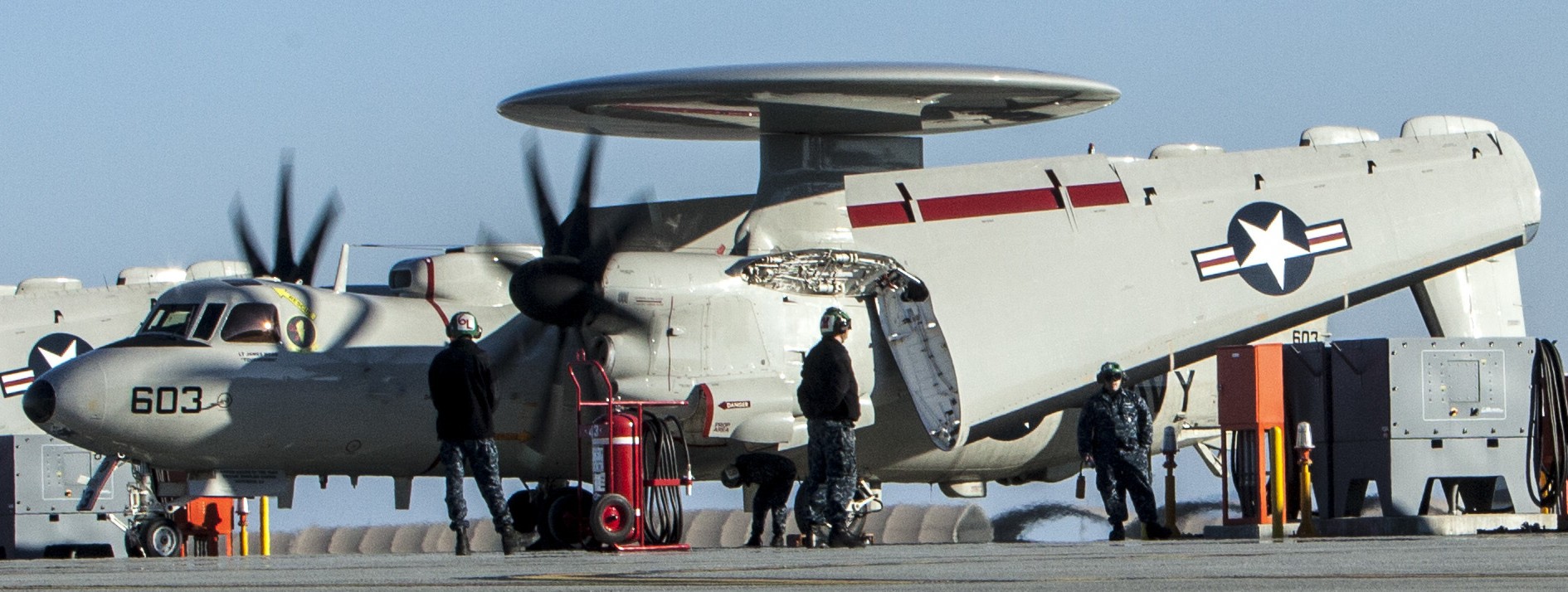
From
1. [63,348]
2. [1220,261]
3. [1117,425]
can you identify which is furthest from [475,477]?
[63,348]

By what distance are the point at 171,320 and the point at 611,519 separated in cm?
586

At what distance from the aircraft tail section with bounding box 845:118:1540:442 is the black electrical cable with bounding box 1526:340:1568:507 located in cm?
355

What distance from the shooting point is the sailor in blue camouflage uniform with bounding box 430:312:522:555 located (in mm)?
15016

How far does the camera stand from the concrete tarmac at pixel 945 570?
879 centimetres

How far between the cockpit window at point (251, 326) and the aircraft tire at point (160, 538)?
241 cm

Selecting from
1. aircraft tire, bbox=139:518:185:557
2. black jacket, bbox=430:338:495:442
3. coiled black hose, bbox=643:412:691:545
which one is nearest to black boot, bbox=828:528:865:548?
coiled black hose, bbox=643:412:691:545

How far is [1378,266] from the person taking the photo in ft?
71.2

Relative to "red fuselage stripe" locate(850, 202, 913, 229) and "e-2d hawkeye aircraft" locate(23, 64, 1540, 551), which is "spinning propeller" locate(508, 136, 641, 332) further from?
"red fuselage stripe" locate(850, 202, 913, 229)

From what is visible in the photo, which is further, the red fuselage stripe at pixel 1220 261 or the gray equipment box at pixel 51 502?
the gray equipment box at pixel 51 502

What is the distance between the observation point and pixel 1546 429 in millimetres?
18016

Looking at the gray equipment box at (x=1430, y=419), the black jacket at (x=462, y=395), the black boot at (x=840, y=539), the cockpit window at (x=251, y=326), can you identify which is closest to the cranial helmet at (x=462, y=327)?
the black jacket at (x=462, y=395)

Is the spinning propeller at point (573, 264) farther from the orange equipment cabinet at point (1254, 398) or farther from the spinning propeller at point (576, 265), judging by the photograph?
the orange equipment cabinet at point (1254, 398)

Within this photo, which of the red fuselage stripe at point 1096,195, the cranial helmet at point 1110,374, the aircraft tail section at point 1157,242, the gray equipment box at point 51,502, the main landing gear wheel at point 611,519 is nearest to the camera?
the main landing gear wheel at point 611,519

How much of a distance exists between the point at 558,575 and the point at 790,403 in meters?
8.91
